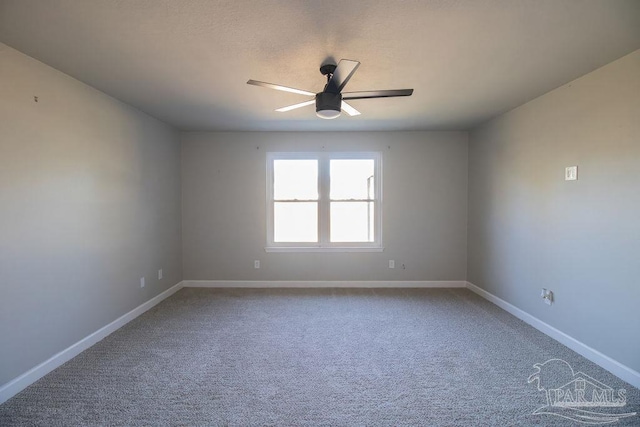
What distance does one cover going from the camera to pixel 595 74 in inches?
96.0

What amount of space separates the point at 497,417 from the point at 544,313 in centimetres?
169

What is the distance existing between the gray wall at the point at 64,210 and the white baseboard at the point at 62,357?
0.05 m

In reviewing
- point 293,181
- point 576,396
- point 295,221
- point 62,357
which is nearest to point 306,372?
point 576,396

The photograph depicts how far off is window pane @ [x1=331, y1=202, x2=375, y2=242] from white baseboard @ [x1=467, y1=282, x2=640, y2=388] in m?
1.97

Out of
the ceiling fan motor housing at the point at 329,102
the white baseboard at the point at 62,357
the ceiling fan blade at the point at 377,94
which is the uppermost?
the ceiling fan blade at the point at 377,94

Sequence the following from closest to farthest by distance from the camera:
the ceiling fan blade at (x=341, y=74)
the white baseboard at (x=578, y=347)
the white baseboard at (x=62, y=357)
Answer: the ceiling fan blade at (x=341, y=74) < the white baseboard at (x=62, y=357) < the white baseboard at (x=578, y=347)

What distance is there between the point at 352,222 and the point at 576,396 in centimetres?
316

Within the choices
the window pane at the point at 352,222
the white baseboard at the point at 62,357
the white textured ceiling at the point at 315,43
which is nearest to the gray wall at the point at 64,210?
the white baseboard at the point at 62,357

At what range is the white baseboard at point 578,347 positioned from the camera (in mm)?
2167

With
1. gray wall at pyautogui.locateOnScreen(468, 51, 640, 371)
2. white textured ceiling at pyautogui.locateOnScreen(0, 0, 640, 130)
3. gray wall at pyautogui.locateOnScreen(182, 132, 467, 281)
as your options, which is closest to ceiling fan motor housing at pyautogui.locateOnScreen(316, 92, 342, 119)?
white textured ceiling at pyautogui.locateOnScreen(0, 0, 640, 130)

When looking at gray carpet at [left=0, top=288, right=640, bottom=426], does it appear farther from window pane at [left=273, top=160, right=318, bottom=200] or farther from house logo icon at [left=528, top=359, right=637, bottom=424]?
window pane at [left=273, top=160, right=318, bottom=200]

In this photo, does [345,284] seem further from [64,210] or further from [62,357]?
[64,210]

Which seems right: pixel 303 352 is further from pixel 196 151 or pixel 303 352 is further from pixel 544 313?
pixel 196 151

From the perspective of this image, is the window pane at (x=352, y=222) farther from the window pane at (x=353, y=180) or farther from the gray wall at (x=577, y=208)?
the gray wall at (x=577, y=208)
